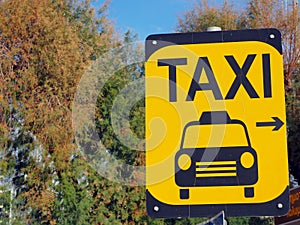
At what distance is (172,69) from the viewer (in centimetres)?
165

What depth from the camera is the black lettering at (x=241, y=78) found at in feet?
5.29

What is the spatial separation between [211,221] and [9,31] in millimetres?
9939

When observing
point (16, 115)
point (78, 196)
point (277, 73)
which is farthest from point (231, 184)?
point (16, 115)

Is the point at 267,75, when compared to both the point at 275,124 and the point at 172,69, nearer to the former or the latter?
the point at 275,124

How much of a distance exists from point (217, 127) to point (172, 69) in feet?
0.75

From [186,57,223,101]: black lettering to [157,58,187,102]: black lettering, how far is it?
44 mm

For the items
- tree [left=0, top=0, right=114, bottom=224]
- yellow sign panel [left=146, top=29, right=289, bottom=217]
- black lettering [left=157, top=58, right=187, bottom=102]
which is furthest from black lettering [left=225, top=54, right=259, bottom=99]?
tree [left=0, top=0, right=114, bottom=224]

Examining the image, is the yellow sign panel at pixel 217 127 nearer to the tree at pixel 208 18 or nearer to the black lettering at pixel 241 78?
the black lettering at pixel 241 78

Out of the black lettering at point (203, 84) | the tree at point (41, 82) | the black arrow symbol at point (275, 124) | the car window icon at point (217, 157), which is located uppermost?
the tree at point (41, 82)

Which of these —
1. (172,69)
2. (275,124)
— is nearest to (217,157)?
(275,124)

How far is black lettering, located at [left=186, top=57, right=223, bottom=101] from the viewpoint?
162 cm

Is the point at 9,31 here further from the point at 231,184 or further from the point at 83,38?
the point at 231,184

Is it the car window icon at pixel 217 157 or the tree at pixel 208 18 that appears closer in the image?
the car window icon at pixel 217 157

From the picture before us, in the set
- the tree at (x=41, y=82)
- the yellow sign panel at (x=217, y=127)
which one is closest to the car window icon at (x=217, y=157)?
the yellow sign panel at (x=217, y=127)
